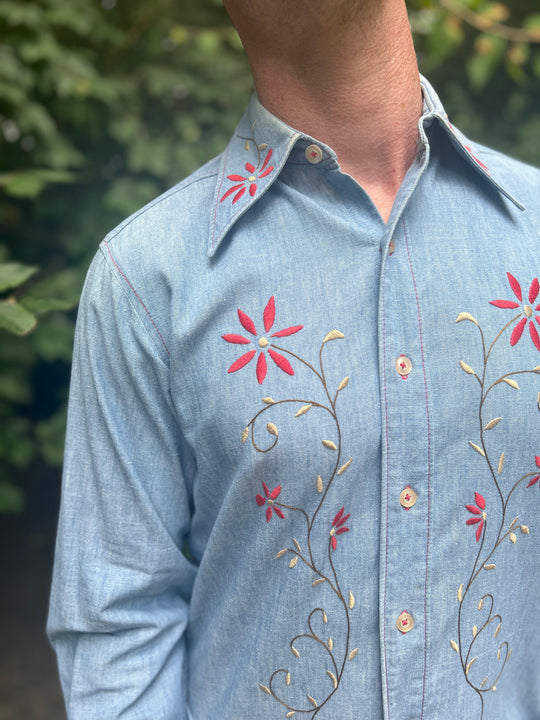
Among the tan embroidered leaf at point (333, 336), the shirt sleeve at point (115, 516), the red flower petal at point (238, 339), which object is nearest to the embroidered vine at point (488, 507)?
the tan embroidered leaf at point (333, 336)

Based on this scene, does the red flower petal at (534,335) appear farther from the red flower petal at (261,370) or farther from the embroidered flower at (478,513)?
the red flower petal at (261,370)

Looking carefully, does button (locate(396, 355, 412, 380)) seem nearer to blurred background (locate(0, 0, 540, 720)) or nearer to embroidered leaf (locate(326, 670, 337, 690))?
embroidered leaf (locate(326, 670, 337, 690))

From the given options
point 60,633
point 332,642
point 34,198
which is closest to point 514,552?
point 332,642

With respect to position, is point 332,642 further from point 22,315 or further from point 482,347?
point 22,315

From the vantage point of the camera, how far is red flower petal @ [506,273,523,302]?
0.76m

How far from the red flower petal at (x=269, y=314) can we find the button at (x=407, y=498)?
230 millimetres

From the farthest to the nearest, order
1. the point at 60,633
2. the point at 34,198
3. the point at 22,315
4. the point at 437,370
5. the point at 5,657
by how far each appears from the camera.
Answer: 1. the point at 5,657
2. the point at 34,198
3. the point at 22,315
4. the point at 60,633
5. the point at 437,370

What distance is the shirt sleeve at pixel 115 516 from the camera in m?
0.78

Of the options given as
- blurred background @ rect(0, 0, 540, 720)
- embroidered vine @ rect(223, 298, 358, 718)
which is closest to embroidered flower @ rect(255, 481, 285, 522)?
embroidered vine @ rect(223, 298, 358, 718)

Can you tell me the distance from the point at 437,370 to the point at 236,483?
257 millimetres

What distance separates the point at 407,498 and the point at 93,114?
1486mm

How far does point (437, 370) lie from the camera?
0.74 metres

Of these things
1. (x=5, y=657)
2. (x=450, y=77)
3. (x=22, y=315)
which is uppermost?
(x=450, y=77)

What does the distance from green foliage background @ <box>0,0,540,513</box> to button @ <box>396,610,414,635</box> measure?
1.18 m
